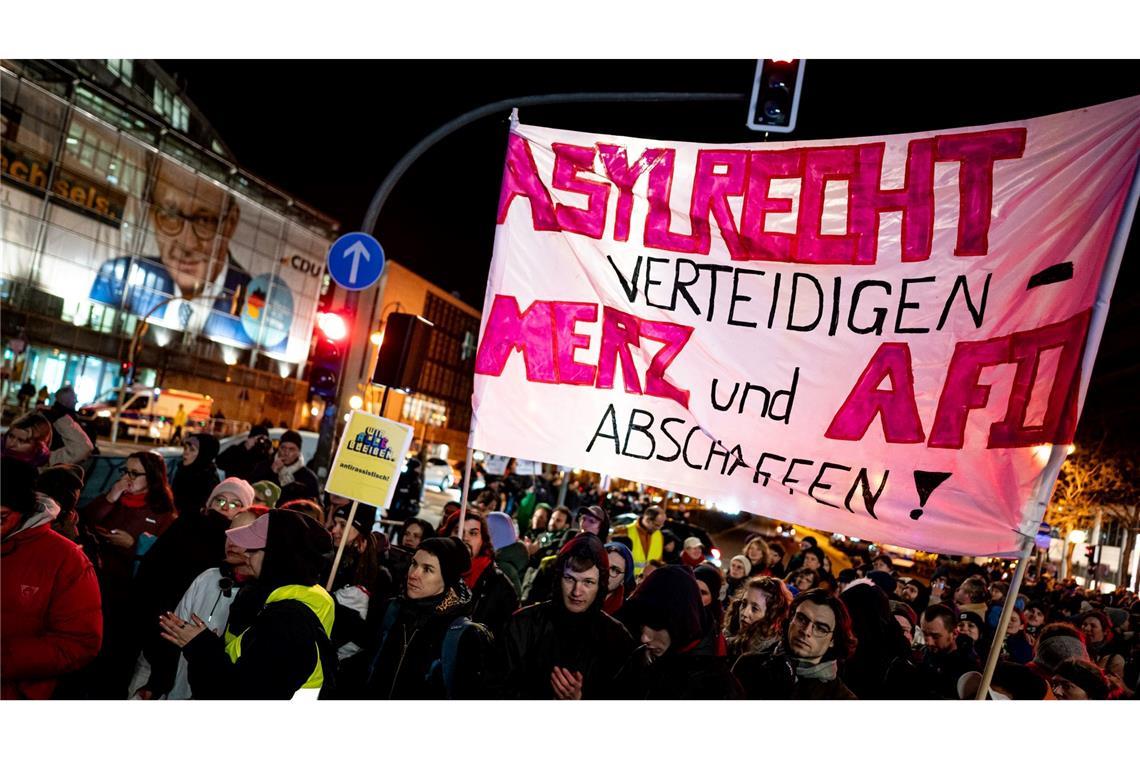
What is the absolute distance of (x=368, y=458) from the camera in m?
4.76

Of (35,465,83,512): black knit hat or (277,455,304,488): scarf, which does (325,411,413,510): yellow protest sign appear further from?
(277,455,304,488): scarf

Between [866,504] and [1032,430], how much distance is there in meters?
0.81

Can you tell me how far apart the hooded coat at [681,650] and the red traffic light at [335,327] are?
6500 millimetres

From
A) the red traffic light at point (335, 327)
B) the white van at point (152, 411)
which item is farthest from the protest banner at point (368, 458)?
the white van at point (152, 411)

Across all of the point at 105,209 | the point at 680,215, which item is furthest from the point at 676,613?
the point at 105,209

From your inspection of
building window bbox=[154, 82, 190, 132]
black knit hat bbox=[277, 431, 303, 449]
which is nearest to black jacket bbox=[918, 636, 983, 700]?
black knit hat bbox=[277, 431, 303, 449]

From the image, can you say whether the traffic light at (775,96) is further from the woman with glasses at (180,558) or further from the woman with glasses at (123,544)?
the woman with glasses at (123,544)

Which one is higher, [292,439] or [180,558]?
[292,439]

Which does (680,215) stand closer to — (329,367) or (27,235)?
(329,367)

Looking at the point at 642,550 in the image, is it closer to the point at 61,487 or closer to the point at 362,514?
the point at 362,514

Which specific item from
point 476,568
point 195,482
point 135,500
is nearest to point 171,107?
point 195,482

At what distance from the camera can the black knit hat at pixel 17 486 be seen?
3.40 metres

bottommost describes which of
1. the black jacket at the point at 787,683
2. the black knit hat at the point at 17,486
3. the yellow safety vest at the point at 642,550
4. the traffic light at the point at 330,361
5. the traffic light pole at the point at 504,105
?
the yellow safety vest at the point at 642,550

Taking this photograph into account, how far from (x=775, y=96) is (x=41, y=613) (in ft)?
22.5
